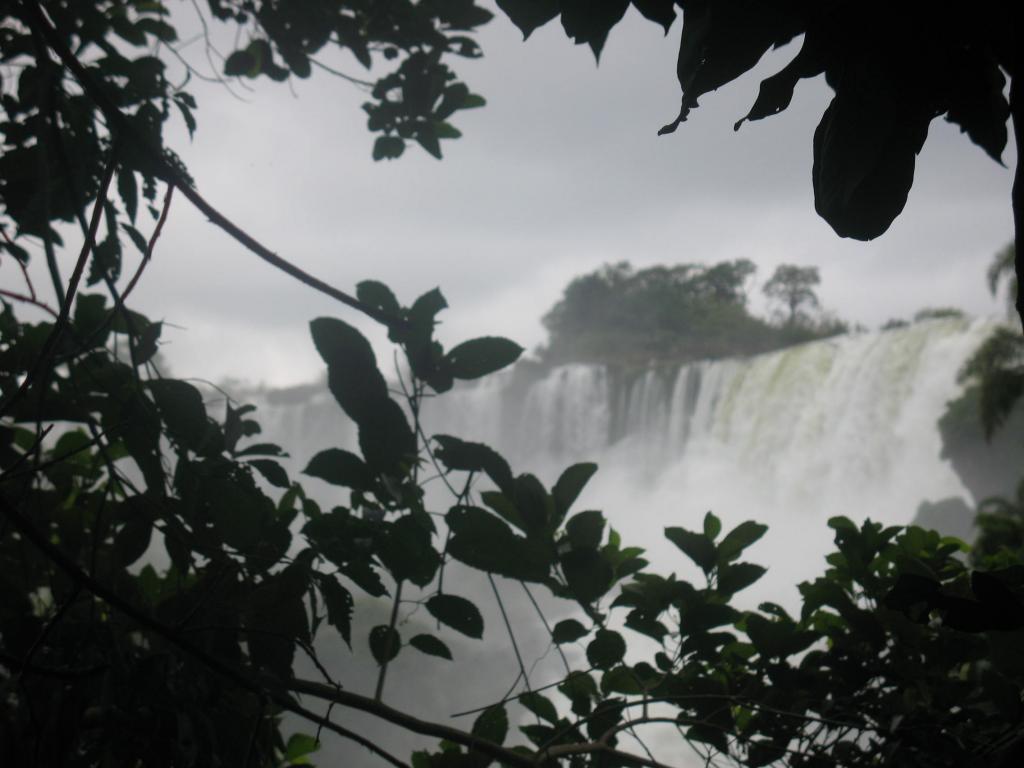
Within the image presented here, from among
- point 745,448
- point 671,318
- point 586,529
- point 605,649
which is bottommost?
point 605,649

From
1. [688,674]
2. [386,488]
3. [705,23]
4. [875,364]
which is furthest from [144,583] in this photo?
[875,364]

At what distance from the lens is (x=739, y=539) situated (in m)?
0.85

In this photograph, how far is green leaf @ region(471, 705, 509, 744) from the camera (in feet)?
2.47

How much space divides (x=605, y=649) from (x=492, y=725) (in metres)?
0.16

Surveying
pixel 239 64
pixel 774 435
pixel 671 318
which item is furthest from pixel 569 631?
pixel 671 318

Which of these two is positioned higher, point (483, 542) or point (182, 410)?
point (182, 410)

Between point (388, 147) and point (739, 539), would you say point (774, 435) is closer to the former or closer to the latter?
point (388, 147)

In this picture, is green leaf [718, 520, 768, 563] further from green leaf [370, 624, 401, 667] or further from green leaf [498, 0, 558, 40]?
green leaf [498, 0, 558, 40]

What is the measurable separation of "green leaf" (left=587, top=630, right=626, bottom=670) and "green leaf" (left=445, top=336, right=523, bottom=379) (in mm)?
344

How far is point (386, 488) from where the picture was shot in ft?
2.33

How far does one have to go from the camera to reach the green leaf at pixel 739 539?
2.76ft

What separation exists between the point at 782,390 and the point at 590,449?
17.0 feet

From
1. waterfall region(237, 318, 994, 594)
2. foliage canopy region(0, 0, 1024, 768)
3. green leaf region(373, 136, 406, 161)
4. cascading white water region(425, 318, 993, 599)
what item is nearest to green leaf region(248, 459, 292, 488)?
foliage canopy region(0, 0, 1024, 768)

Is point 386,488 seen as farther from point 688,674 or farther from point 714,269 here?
point 714,269
